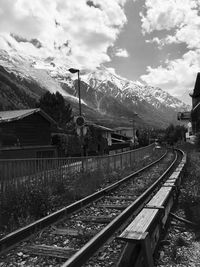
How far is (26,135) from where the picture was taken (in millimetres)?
32031

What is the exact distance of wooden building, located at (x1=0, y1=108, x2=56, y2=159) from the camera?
2919 centimetres

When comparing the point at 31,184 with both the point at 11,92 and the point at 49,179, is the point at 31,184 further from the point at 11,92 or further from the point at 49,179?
the point at 11,92

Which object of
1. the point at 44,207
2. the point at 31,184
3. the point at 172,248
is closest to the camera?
the point at 172,248

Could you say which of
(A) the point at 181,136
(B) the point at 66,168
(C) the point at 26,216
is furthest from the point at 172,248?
(A) the point at 181,136

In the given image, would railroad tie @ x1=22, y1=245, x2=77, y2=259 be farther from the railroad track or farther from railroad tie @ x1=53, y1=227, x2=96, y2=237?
railroad tie @ x1=53, y1=227, x2=96, y2=237

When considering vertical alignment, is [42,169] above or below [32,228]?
above

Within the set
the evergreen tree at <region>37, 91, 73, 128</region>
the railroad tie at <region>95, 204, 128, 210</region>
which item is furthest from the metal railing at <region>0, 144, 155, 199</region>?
the evergreen tree at <region>37, 91, 73, 128</region>

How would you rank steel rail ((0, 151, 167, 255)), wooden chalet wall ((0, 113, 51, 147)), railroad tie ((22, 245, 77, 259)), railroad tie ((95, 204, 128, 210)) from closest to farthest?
railroad tie ((22, 245, 77, 259)), steel rail ((0, 151, 167, 255)), railroad tie ((95, 204, 128, 210)), wooden chalet wall ((0, 113, 51, 147))

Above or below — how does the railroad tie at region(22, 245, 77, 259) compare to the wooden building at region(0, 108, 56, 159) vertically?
below

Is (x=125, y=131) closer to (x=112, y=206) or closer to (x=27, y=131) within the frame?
(x=27, y=131)

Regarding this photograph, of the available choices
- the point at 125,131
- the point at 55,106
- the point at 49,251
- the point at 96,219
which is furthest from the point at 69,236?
the point at 125,131

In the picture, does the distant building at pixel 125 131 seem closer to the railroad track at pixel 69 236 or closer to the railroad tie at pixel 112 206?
the railroad tie at pixel 112 206

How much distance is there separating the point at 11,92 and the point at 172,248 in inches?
6032

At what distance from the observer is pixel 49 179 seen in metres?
11.4
